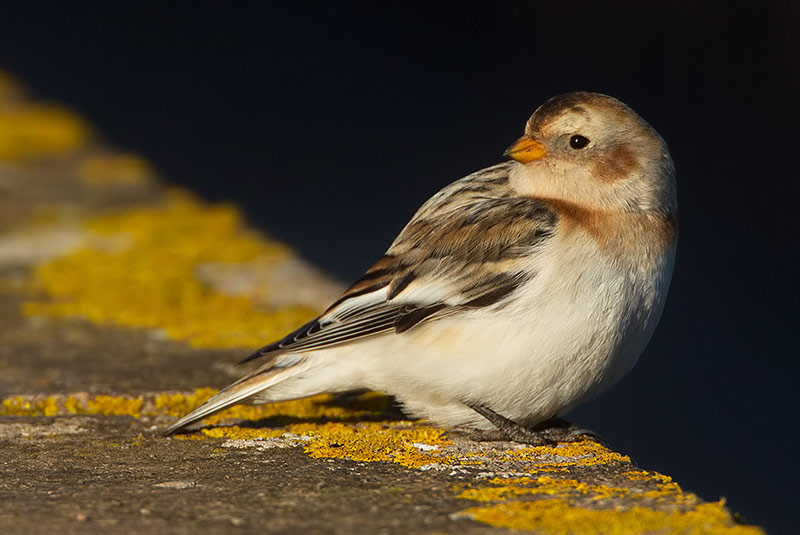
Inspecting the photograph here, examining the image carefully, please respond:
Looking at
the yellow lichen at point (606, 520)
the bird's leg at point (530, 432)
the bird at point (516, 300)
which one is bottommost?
the yellow lichen at point (606, 520)

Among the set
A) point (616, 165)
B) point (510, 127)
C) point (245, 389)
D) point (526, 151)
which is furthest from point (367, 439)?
point (510, 127)

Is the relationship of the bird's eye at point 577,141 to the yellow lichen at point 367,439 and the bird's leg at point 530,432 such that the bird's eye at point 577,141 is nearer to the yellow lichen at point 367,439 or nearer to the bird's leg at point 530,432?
the bird's leg at point 530,432

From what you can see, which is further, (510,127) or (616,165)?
(510,127)

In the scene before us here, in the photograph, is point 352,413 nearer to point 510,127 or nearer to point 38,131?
point 38,131

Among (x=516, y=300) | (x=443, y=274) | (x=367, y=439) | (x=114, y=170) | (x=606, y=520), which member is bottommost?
(x=606, y=520)

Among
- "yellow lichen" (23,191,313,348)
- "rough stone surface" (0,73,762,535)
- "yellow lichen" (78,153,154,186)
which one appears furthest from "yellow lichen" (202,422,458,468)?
"yellow lichen" (78,153,154,186)

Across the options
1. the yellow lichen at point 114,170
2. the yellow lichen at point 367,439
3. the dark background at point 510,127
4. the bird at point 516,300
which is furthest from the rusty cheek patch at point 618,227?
the yellow lichen at point 114,170

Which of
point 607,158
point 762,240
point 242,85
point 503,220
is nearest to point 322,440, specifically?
point 503,220

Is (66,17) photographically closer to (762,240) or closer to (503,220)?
(762,240)
